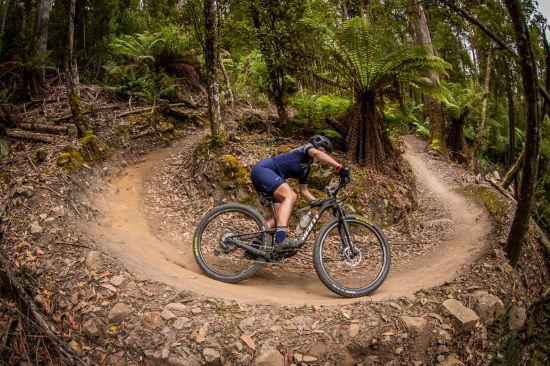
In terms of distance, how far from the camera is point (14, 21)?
1113 cm

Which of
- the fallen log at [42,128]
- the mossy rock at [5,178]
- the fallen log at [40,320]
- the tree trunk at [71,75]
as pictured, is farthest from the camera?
the fallen log at [42,128]

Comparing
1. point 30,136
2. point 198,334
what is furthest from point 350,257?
point 30,136

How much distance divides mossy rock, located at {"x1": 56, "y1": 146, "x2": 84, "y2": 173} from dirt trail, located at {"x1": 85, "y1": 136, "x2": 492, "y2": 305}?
68cm

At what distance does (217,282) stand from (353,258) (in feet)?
6.17

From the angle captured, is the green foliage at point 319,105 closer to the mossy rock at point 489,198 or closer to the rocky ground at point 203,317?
the mossy rock at point 489,198

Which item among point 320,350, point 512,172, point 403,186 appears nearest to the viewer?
point 320,350

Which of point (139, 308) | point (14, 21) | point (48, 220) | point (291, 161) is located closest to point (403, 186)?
point (291, 161)

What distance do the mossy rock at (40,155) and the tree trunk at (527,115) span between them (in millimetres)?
7879

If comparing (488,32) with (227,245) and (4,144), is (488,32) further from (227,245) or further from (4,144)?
(4,144)

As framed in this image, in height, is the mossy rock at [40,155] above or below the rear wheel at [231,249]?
above

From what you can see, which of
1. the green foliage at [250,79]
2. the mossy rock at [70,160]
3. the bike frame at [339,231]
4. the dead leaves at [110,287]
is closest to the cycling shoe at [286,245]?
the bike frame at [339,231]

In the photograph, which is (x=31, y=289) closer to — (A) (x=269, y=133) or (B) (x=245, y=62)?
(A) (x=269, y=133)

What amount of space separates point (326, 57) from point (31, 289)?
672cm

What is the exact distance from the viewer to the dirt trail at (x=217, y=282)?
4.71 m
